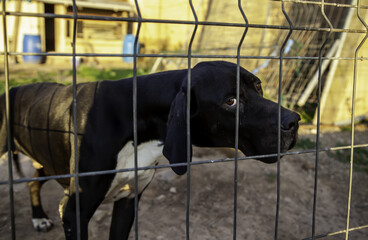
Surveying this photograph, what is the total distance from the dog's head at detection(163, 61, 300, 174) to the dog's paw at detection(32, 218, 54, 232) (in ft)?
6.36

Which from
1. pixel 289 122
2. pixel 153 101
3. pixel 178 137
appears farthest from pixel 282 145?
pixel 153 101

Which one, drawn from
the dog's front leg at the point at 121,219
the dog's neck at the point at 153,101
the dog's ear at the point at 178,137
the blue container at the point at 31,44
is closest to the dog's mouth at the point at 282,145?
the dog's ear at the point at 178,137

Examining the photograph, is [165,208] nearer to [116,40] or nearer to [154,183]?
[154,183]

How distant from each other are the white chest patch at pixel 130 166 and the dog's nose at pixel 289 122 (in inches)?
35.5

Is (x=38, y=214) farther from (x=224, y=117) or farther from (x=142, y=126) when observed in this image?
(x=224, y=117)

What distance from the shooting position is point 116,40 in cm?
1488

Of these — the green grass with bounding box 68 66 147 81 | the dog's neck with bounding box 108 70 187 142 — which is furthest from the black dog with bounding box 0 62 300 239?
the green grass with bounding box 68 66 147 81

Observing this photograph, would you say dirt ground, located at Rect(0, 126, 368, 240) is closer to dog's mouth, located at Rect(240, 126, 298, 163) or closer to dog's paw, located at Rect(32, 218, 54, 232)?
dog's paw, located at Rect(32, 218, 54, 232)

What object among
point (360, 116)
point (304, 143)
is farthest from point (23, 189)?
point (360, 116)

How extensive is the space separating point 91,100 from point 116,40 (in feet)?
43.0

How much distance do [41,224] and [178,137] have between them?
7.21 ft

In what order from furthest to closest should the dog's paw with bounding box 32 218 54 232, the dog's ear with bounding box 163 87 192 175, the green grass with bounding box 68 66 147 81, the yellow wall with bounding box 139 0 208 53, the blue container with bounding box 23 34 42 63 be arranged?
the yellow wall with bounding box 139 0 208 53, the blue container with bounding box 23 34 42 63, the green grass with bounding box 68 66 147 81, the dog's paw with bounding box 32 218 54 232, the dog's ear with bounding box 163 87 192 175

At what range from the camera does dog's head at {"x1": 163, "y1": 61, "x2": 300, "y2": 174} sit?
193 cm

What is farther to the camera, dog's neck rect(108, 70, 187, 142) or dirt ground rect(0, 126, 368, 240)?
dirt ground rect(0, 126, 368, 240)
